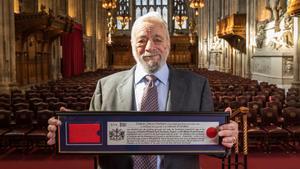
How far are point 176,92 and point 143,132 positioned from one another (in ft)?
1.40

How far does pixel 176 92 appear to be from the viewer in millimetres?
2682

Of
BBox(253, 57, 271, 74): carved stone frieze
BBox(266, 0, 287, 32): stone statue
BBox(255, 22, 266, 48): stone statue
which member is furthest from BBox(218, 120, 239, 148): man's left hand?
BBox(255, 22, 266, 48): stone statue

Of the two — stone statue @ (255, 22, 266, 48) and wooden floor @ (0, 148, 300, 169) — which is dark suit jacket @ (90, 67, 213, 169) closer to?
wooden floor @ (0, 148, 300, 169)

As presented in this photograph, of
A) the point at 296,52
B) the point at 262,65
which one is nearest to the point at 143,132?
the point at 296,52

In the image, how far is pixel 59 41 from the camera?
3212cm

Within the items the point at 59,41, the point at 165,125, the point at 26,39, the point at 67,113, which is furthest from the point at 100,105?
the point at 59,41

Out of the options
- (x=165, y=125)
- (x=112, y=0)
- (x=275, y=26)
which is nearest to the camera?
(x=165, y=125)

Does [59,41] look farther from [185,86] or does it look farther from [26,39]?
[185,86]

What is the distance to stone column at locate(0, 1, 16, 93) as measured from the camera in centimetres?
2041

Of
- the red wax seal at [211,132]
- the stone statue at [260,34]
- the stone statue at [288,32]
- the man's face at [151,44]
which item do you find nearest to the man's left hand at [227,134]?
the red wax seal at [211,132]

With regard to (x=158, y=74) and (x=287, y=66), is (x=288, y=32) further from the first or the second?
(x=158, y=74)

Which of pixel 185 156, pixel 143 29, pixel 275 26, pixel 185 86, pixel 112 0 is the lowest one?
pixel 185 156

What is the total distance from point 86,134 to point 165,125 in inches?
16.7

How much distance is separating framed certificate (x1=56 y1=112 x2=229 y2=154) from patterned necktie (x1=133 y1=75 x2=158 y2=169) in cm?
27
